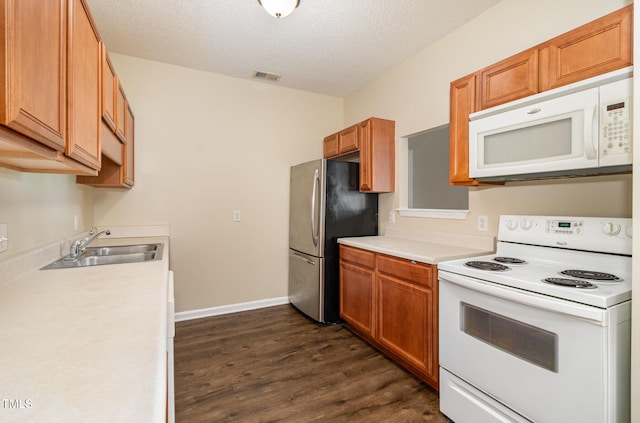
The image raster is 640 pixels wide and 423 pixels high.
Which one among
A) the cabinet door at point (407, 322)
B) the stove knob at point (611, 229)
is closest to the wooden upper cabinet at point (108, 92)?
the cabinet door at point (407, 322)

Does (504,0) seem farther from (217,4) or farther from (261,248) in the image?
(261,248)

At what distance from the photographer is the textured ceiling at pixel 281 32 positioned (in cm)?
221

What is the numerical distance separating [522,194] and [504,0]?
4.47ft

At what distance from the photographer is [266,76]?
11.1ft

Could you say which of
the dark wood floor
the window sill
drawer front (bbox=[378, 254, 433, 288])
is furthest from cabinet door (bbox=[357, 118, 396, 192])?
the dark wood floor

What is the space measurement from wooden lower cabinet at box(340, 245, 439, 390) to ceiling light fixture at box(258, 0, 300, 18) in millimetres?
1864

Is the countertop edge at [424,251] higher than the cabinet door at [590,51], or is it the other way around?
the cabinet door at [590,51]

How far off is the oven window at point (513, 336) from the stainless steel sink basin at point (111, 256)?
189 cm

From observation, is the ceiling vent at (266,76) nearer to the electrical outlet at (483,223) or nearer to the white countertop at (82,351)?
the electrical outlet at (483,223)

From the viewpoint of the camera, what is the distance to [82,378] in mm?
635

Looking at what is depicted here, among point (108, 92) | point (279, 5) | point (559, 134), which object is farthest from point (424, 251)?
point (108, 92)

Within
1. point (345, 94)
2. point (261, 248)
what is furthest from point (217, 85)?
point (261, 248)

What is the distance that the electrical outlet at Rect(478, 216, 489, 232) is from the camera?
223 centimetres

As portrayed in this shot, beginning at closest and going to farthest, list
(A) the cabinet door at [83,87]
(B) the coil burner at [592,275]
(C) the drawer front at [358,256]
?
1. (A) the cabinet door at [83,87]
2. (B) the coil burner at [592,275]
3. (C) the drawer front at [358,256]
